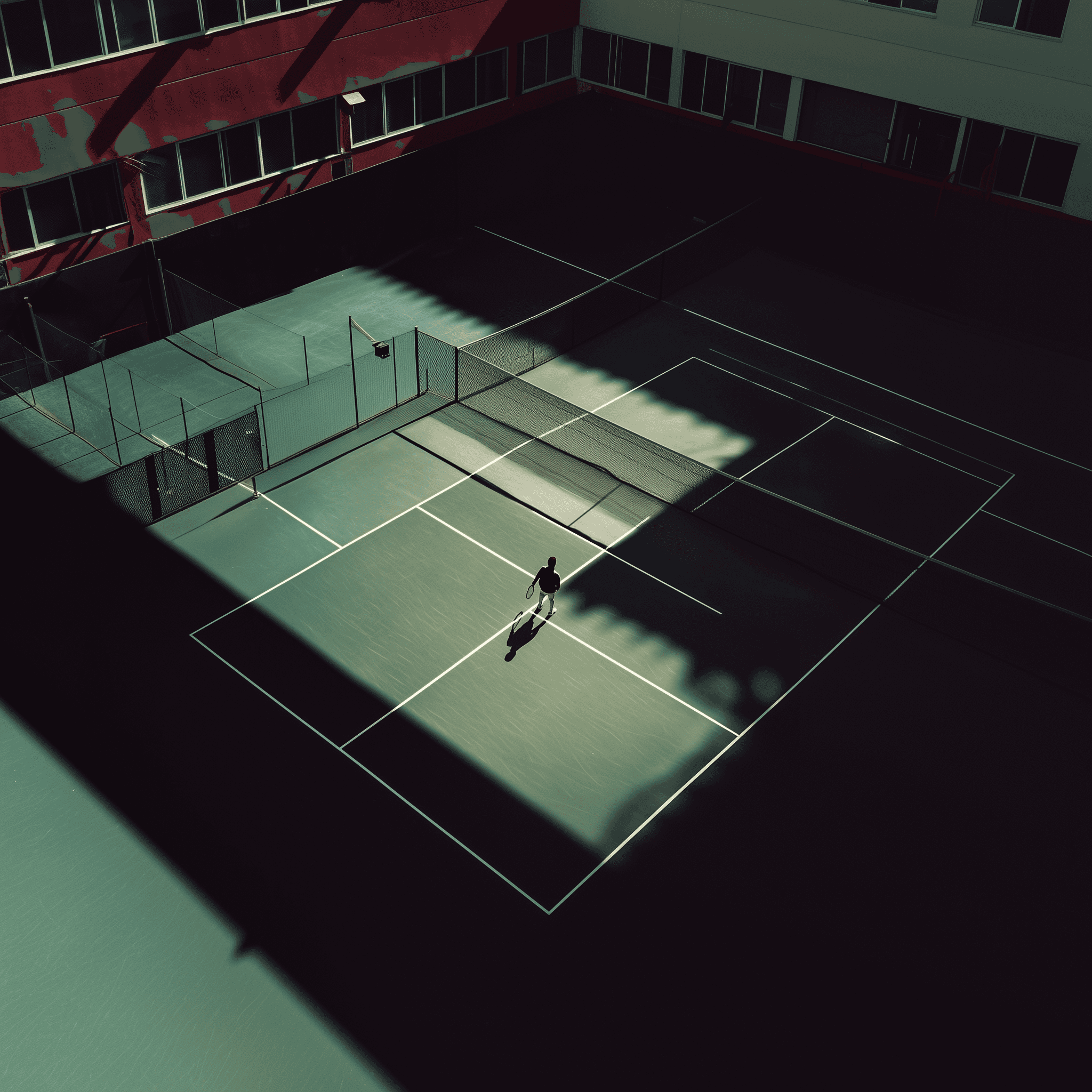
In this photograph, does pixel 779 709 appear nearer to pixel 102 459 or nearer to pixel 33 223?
pixel 102 459

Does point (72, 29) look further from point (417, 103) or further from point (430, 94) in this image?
point (430, 94)

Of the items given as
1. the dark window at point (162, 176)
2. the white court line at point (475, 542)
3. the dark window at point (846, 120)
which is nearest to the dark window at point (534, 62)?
the dark window at point (846, 120)

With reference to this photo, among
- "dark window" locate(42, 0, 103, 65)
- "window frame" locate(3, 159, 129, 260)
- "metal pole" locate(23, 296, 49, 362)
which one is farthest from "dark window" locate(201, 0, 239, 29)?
"metal pole" locate(23, 296, 49, 362)

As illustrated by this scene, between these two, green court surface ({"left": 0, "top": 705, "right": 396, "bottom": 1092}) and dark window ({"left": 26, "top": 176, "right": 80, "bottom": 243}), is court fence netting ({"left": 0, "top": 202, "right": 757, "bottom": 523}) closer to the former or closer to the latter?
dark window ({"left": 26, "top": 176, "right": 80, "bottom": 243})

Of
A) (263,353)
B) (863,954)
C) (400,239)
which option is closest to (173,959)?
(863,954)

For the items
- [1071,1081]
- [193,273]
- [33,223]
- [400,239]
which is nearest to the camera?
[1071,1081]

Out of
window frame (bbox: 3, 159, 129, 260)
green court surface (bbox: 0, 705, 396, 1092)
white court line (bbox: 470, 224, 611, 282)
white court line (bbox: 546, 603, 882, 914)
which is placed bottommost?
green court surface (bbox: 0, 705, 396, 1092)
